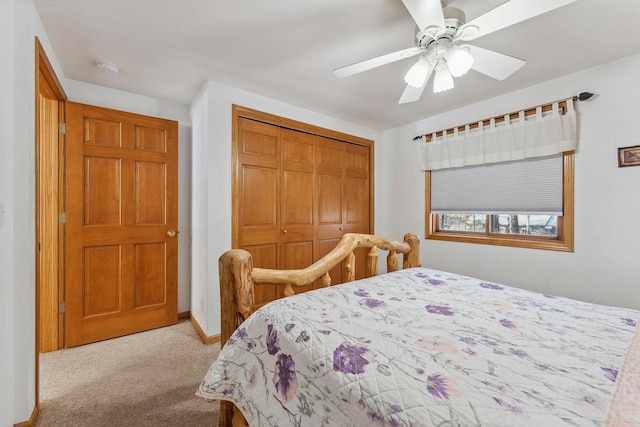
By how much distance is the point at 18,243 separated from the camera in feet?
4.43

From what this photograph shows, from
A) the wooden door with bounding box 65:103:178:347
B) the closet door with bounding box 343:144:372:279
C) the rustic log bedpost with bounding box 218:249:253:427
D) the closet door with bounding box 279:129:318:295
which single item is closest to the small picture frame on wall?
the closet door with bounding box 343:144:372:279

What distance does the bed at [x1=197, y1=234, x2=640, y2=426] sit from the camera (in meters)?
0.63

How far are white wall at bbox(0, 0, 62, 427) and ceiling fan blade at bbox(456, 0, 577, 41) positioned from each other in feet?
7.09

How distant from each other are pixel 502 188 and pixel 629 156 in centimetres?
86

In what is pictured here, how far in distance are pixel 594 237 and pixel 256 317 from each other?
274cm

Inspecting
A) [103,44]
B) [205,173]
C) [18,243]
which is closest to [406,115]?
[205,173]

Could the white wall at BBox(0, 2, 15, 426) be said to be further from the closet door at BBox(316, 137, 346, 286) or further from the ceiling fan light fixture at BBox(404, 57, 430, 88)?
the closet door at BBox(316, 137, 346, 286)

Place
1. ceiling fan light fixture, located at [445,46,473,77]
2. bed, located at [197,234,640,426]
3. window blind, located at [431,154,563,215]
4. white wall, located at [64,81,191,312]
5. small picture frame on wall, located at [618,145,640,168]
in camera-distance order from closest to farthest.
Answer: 1. bed, located at [197,234,640,426]
2. ceiling fan light fixture, located at [445,46,473,77]
3. small picture frame on wall, located at [618,145,640,168]
4. window blind, located at [431,154,563,215]
5. white wall, located at [64,81,191,312]

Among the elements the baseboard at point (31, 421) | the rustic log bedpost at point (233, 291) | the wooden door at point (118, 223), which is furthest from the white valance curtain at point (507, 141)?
the baseboard at point (31, 421)

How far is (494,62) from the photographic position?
148 cm

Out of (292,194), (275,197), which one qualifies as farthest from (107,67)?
(292,194)

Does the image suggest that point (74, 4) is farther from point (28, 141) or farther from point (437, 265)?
point (437, 265)

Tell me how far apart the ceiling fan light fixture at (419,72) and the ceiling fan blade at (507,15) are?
0.60ft

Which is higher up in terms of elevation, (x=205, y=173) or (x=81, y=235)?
(x=205, y=173)
